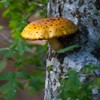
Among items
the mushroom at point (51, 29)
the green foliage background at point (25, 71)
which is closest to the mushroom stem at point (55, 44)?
the mushroom at point (51, 29)

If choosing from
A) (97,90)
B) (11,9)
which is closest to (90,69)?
(97,90)

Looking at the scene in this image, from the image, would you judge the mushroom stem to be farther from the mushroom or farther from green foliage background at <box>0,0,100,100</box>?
green foliage background at <box>0,0,100,100</box>

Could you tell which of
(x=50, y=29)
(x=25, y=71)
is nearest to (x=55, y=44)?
(x=50, y=29)

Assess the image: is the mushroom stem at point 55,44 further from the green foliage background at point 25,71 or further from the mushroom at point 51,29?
the green foliage background at point 25,71

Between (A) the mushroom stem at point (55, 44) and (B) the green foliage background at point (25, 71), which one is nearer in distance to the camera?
(B) the green foliage background at point (25, 71)

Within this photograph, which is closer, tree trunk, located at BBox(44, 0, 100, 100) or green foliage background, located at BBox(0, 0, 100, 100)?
green foliage background, located at BBox(0, 0, 100, 100)

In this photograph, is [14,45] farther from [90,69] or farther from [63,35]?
[90,69]

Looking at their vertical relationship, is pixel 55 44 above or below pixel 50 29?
below

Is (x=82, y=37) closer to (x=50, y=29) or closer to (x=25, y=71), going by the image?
(x=50, y=29)

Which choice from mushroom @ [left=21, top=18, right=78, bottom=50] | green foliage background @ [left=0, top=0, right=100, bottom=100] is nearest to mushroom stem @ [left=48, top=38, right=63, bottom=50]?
mushroom @ [left=21, top=18, right=78, bottom=50]
